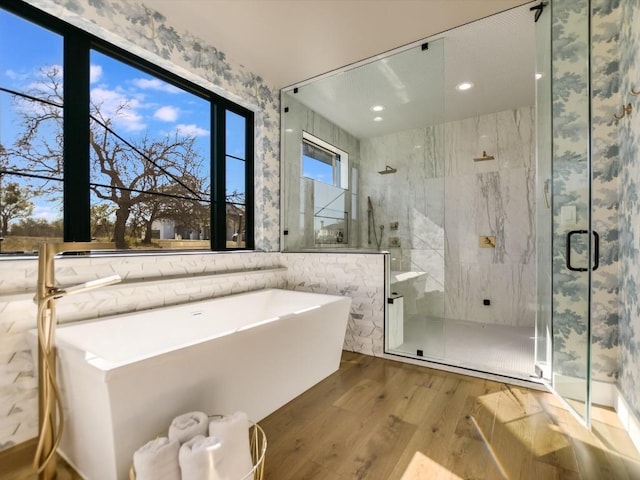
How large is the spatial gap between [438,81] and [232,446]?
10.5 ft

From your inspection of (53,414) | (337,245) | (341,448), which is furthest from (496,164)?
(53,414)

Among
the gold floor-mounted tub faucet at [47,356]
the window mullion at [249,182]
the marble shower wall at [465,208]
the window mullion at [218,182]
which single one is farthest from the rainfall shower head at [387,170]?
the gold floor-mounted tub faucet at [47,356]

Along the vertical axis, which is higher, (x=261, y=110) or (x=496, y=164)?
(x=261, y=110)

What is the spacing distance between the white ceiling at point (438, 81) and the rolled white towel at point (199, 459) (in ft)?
10.3

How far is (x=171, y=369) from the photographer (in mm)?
1206

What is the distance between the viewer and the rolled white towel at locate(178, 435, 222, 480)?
1.04 metres

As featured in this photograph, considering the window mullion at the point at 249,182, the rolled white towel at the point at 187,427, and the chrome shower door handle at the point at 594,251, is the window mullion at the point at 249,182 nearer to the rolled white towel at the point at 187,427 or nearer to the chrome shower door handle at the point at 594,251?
the rolled white towel at the point at 187,427

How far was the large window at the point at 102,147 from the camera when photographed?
1791mm

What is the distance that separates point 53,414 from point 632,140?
10.2 feet

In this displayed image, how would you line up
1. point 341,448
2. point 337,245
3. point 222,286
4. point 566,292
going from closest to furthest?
point 341,448 → point 566,292 → point 222,286 → point 337,245

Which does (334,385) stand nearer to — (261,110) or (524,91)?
(261,110)

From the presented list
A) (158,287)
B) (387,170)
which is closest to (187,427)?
(158,287)

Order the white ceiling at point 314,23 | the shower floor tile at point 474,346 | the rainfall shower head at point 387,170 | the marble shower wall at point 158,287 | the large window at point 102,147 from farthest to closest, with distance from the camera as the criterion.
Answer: the rainfall shower head at point 387,170, the shower floor tile at point 474,346, the white ceiling at point 314,23, the large window at point 102,147, the marble shower wall at point 158,287

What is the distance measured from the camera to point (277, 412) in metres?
1.81
